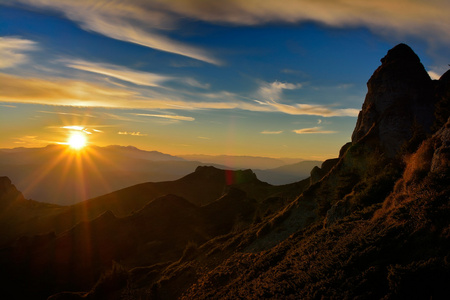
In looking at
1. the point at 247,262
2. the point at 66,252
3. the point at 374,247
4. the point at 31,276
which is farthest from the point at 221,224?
the point at 374,247

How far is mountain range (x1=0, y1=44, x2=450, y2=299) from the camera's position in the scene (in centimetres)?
1226

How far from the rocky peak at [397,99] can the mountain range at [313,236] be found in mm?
257

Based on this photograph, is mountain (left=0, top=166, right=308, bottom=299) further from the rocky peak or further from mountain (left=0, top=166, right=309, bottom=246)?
the rocky peak

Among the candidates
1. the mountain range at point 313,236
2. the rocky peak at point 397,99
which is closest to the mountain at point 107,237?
the mountain range at point 313,236

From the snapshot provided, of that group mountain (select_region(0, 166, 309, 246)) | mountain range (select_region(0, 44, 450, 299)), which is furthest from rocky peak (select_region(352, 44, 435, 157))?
mountain (select_region(0, 166, 309, 246))

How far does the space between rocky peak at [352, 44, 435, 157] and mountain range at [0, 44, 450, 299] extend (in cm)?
26

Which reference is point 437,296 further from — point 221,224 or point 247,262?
point 221,224

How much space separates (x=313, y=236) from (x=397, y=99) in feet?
159

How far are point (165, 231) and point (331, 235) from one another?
6241 cm

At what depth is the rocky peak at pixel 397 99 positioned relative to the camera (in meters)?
50.4

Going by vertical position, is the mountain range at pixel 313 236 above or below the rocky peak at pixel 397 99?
below

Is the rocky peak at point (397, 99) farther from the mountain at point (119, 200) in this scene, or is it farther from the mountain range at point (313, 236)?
the mountain at point (119, 200)

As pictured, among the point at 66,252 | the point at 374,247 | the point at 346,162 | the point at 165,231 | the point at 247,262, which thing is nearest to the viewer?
the point at 374,247

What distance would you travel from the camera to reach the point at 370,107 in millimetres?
58531
